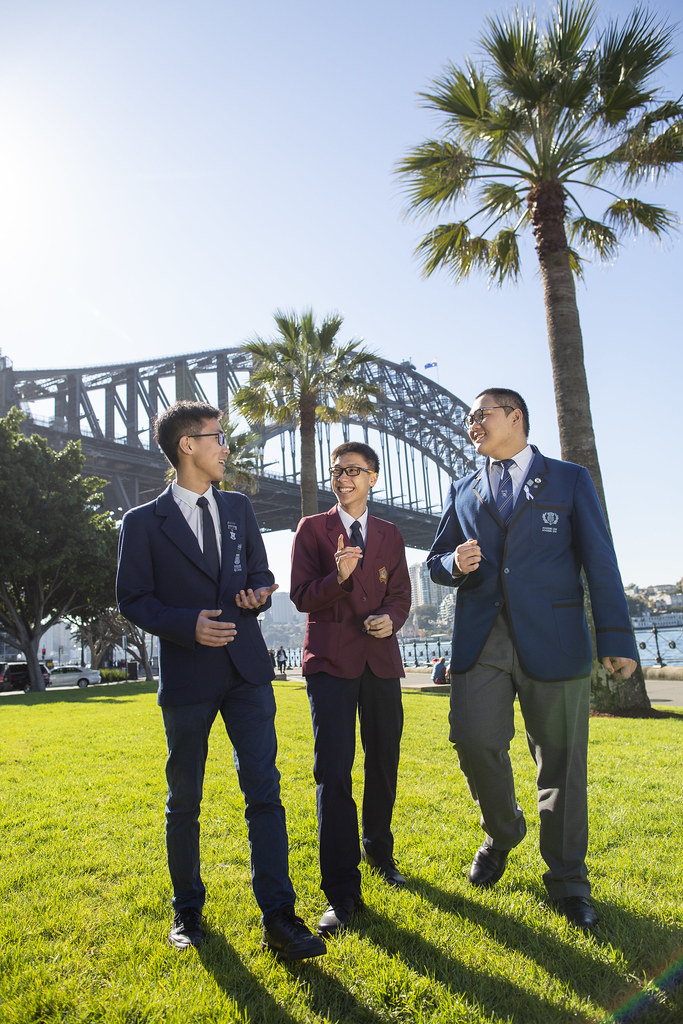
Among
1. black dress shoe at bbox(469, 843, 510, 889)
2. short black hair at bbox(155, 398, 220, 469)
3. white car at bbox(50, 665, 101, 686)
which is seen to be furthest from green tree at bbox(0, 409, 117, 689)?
black dress shoe at bbox(469, 843, 510, 889)

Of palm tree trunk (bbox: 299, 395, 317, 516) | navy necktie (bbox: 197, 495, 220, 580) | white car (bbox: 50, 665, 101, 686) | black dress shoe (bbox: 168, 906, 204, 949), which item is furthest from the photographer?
white car (bbox: 50, 665, 101, 686)

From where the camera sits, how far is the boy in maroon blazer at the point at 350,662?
273 centimetres

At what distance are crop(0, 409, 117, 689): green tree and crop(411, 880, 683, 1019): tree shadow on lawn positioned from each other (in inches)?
878

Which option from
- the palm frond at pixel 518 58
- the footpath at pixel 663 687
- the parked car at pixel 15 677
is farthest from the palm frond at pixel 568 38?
the parked car at pixel 15 677

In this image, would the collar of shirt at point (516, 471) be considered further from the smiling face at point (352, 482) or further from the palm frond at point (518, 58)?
the palm frond at point (518, 58)

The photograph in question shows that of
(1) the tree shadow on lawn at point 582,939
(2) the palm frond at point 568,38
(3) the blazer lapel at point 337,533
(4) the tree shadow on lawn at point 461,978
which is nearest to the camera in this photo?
(4) the tree shadow on lawn at point 461,978

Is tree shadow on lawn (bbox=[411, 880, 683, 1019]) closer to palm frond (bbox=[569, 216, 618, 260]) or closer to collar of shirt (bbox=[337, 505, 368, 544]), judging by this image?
collar of shirt (bbox=[337, 505, 368, 544])

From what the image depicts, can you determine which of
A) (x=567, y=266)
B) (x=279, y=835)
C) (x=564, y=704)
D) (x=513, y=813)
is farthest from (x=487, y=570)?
(x=567, y=266)

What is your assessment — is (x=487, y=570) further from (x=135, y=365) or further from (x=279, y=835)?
(x=135, y=365)

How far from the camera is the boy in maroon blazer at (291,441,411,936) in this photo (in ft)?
8.96

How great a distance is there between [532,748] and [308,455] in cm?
1489

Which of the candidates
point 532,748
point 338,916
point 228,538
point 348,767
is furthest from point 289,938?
point 228,538

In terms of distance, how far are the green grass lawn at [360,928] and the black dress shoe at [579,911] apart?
0.13ft

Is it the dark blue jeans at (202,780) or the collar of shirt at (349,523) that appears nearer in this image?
the dark blue jeans at (202,780)
